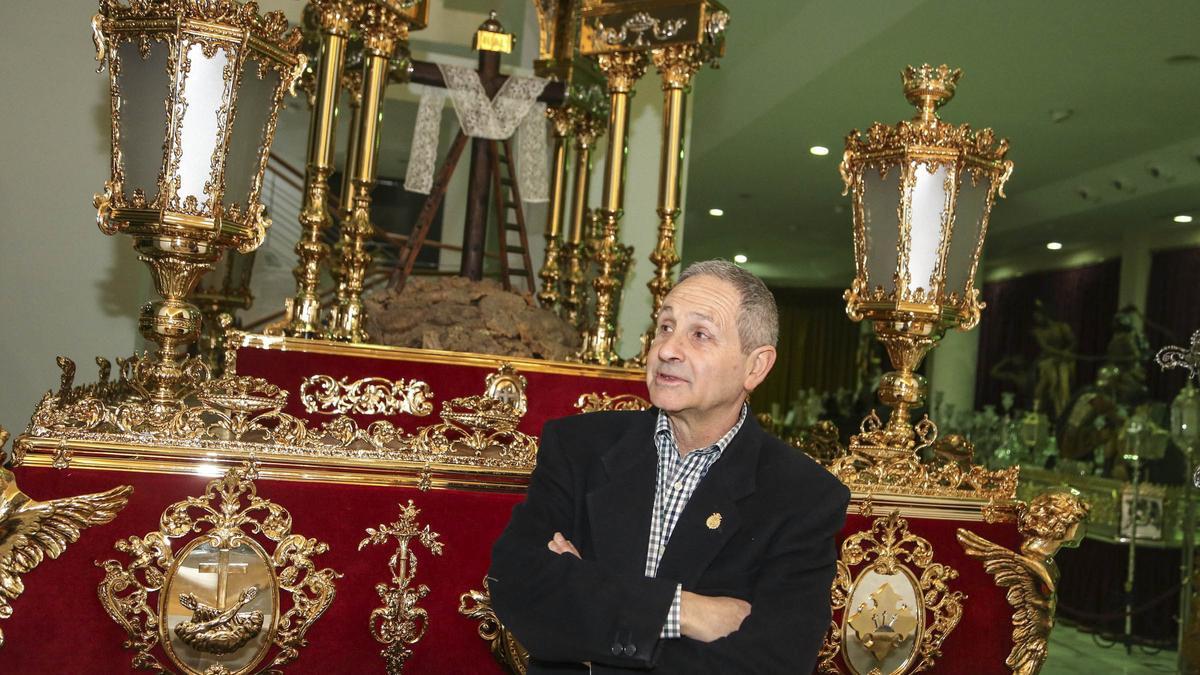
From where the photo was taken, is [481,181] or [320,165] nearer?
[320,165]

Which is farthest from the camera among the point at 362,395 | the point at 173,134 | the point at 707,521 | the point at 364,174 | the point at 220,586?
the point at 364,174

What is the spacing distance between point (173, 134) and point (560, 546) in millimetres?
1788

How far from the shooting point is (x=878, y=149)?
401 centimetres

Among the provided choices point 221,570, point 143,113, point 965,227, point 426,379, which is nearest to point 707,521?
point 221,570

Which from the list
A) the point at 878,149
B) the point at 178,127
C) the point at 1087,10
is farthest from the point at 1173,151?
the point at 178,127

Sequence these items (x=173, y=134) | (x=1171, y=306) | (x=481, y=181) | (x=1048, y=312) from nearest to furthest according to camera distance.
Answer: (x=173, y=134) → (x=481, y=181) → (x=1171, y=306) → (x=1048, y=312)

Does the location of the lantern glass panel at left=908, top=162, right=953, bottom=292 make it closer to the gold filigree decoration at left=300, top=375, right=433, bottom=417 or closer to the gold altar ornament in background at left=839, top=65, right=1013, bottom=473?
the gold altar ornament in background at left=839, top=65, right=1013, bottom=473

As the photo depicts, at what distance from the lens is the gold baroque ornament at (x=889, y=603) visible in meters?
3.38

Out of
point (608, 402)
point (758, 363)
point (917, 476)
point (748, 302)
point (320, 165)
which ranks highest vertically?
point (320, 165)

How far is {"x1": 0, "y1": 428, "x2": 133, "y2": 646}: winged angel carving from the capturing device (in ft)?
8.90

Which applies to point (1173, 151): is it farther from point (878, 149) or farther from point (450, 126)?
point (878, 149)

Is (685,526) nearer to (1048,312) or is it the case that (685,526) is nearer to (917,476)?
(917,476)

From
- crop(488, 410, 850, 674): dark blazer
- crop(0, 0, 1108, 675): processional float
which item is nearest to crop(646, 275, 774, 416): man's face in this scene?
crop(488, 410, 850, 674): dark blazer

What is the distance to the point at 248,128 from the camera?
3.38 m
